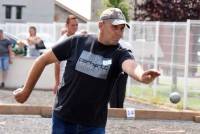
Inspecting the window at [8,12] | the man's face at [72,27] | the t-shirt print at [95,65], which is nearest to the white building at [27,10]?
the window at [8,12]

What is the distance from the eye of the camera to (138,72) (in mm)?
4734

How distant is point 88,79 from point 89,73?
0.16ft

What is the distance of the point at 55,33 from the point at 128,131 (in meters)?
12.5

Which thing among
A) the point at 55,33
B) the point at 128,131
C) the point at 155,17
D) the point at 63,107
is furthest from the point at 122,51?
the point at 55,33

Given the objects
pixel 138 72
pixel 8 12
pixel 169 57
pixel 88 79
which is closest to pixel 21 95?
pixel 88 79

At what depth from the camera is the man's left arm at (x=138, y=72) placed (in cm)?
454

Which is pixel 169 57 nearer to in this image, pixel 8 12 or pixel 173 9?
pixel 173 9

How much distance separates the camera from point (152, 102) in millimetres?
16078

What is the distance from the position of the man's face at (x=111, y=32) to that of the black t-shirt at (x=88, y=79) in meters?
0.08

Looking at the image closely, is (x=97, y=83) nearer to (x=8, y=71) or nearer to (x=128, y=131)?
(x=128, y=131)

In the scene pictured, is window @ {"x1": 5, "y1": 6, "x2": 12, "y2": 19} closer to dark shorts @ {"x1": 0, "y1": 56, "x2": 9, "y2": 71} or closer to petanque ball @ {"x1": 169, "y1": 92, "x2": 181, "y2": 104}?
dark shorts @ {"x1": 0, "y1": 56, "x2": 9, "y2": 71}

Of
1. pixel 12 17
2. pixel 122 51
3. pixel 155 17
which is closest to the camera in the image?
pixel 122 51

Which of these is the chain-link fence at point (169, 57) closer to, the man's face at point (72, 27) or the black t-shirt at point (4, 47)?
the black t-shirt at point (4, 47)

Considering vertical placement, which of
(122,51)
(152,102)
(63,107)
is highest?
(122,51)
